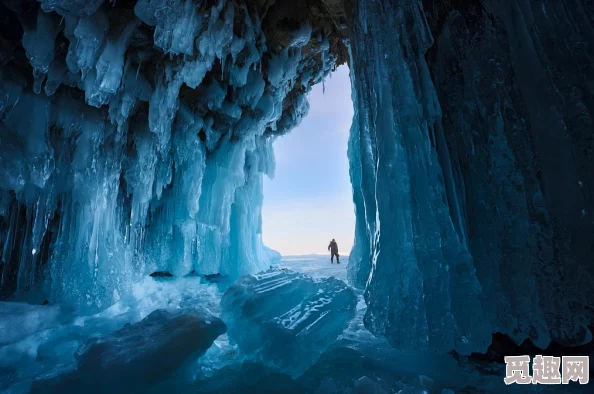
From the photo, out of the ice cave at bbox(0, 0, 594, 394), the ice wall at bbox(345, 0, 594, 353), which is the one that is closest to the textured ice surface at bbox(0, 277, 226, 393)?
the ice cave at bbox(0, 0, 594, 394)

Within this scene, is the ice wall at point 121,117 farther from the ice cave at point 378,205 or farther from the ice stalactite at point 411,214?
the ice stalactite at point 411,214

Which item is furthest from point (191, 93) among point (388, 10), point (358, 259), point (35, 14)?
point (358, 259)

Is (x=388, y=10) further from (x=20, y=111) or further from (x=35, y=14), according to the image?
(x=20, y=111)

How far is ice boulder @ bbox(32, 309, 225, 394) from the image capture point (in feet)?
7.95

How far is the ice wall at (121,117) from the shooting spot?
12.8 feet

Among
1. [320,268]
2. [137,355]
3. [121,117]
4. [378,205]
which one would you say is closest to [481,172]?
[378,205]

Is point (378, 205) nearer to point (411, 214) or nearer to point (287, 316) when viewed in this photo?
point (411, 214)

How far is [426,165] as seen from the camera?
9.18ft

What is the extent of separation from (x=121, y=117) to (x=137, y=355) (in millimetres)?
4267

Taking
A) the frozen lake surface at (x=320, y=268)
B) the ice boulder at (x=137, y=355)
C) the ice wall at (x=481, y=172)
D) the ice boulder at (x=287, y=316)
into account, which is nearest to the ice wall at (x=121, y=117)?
the ice wall at (x=481, y=172)

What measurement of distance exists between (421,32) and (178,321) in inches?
163

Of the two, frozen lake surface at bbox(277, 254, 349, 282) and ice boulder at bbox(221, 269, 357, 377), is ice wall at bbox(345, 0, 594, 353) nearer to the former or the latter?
ice boulder at bbox(221, 269, 357, 377)

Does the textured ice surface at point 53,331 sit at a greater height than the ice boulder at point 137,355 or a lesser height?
lesser

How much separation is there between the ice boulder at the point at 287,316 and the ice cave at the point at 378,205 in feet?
0.08
